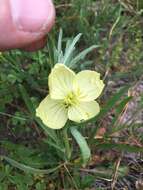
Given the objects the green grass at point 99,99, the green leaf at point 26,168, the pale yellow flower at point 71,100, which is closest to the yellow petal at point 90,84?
the pale yellow flower at point 71,100

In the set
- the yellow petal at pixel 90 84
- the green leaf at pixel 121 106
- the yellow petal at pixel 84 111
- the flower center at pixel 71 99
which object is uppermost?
the yellow petal at pixel 90 84

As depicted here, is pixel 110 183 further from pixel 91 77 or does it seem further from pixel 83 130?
pixel 91 77

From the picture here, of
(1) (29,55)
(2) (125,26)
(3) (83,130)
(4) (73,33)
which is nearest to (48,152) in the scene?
(3) (83,130)

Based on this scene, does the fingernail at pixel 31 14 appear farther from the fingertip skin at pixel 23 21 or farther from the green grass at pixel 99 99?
the green grass at pixel 99 99

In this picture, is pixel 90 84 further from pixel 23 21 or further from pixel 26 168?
pixel 26 168

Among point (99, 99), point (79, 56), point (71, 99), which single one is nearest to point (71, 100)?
point (71, 99)

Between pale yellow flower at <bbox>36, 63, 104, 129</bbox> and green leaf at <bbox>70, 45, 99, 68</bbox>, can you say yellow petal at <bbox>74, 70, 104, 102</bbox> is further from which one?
green leaf at <bbox>70, 45, 99, 68</bbox>
